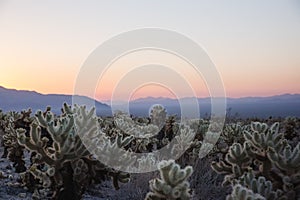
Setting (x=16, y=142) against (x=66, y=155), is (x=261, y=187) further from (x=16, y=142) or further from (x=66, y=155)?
(x=16, y=142)

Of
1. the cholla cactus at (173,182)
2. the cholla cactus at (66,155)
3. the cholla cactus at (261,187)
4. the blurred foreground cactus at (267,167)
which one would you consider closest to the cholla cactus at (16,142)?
the cholla cactus at (66,155)

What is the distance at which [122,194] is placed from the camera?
17.1 ft

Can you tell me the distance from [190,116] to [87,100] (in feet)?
15.1

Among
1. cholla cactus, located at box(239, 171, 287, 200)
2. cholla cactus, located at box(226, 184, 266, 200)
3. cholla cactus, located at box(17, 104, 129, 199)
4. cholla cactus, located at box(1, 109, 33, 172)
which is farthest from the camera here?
cholla cactus, located at box(1, 109, 33, 172)

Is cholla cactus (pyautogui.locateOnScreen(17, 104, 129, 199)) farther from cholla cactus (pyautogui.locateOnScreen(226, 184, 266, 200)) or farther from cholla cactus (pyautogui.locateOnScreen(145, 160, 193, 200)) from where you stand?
cholla cactus (pyautogui.locateOnScreen(226, 184, 266, 200))

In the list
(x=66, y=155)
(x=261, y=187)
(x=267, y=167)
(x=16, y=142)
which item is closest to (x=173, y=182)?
(x=261, y=187)

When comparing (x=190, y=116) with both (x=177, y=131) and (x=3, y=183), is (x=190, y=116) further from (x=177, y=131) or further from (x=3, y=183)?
(x=3, y=183)

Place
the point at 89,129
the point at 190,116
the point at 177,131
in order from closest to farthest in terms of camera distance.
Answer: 1. the point at 89,129
2. the point at 177,131
3. the point at 190,116

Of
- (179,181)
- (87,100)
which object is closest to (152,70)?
(87,100)

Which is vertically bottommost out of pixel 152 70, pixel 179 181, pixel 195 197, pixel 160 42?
pixel 195 197

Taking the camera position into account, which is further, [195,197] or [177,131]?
[177,131]

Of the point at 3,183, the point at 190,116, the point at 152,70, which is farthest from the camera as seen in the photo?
the point at 190,116

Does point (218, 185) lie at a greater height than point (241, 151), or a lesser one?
lesser

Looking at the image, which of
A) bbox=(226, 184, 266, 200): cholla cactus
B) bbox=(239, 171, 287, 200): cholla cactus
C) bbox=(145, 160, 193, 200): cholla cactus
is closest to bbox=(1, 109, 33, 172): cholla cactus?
bbox=(145, 160, 193, 200): cholla cactus
